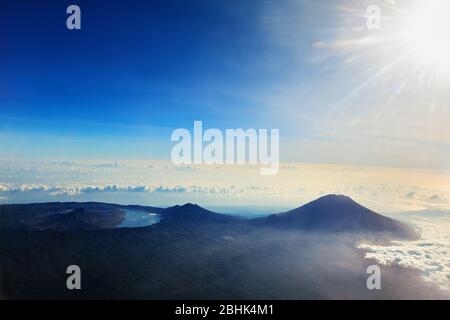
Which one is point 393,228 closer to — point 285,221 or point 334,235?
point 334,235

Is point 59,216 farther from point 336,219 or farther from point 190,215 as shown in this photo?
point 336,219

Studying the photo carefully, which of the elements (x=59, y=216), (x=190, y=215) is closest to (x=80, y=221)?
(x=59, y=216)

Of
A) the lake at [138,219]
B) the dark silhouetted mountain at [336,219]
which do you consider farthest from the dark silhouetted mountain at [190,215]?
the dark silhouetted mountain at [336,219]

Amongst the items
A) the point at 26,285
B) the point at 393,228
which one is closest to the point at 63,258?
the point at 26,285

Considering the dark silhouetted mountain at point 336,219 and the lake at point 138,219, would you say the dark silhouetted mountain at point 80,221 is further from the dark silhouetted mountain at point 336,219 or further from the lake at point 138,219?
the dark silhouetted mountain at point 336,219

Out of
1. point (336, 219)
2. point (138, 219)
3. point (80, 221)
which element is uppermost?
point (336, 219)

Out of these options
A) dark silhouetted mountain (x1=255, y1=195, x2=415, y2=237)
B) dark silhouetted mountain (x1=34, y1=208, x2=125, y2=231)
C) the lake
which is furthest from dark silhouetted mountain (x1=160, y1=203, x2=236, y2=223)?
dark silhouetted mountain (x1=34, y1=208, x2=125, y2=231)

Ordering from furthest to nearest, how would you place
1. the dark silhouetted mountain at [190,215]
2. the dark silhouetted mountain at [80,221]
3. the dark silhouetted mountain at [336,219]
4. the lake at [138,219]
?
the dark silhouetted mountain at [190,215] → the lake at [138,219] → the dark silhouetted mountain at [336,219] → the dark silhouetted mountain at [80,221]
